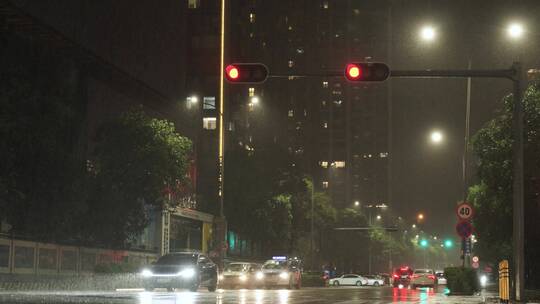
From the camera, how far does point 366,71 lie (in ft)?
66.8

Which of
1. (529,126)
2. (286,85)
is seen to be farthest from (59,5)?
(286,85)

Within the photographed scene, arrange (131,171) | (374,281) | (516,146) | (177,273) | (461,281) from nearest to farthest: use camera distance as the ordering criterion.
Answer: (516,146)
(177,273)
(461,281)
(131,171)
(374,281)

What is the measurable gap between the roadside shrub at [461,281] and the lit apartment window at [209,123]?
2703 inches

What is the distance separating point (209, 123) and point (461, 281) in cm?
6994

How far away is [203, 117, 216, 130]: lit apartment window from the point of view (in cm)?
10106

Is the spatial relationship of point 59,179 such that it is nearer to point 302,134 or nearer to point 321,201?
point 321,201

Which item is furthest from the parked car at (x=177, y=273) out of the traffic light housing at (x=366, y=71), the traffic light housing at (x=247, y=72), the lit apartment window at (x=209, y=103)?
the lit apartment window at (x=209, y=103)

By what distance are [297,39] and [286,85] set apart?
1637 centimetres

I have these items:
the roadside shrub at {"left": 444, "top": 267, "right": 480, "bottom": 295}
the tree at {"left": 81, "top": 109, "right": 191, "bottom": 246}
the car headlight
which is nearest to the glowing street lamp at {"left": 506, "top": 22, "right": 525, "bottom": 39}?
the roadside shrub at {"left": 444, "top": 267, "right": 480, "bottom": 295}

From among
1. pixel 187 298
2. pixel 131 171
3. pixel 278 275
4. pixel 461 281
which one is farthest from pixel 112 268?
pixel 187 298

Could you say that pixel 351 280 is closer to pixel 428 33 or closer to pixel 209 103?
pixel 209 103

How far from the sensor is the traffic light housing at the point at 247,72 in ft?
67.8

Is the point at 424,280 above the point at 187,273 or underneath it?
underneath

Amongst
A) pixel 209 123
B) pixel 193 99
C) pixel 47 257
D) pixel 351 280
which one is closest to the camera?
pixel 47 257
